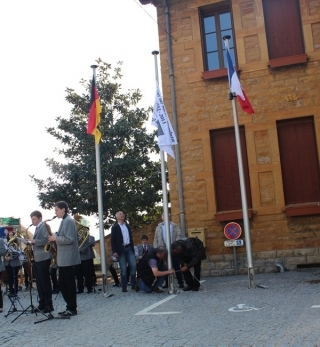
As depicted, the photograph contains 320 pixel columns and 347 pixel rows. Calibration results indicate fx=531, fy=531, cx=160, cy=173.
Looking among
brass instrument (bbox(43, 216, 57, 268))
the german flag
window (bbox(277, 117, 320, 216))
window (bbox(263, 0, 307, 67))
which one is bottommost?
brass instrument (bbox(43, 216, 57, 268))

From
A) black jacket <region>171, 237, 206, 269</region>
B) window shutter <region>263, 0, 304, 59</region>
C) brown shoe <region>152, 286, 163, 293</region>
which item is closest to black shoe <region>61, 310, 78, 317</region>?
brown shoe <region>152, 286, 163, 293</region>

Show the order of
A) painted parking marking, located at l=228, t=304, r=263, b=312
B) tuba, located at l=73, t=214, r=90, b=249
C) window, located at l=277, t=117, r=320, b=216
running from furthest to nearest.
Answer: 1. window, located at l=277, t=117, r=320, b=216
2. tuba, located at l=73, t=214, r=90, b=249
3. painted parking marking, located at l=228, t=304, r=263, b=312

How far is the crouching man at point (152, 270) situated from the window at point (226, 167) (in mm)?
3993

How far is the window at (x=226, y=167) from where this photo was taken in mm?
15133

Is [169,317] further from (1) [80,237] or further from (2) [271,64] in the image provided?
(2) [271,64]

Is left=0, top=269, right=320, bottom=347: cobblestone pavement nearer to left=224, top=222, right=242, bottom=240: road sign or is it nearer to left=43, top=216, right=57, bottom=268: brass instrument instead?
left=43, top=216, right=57, bottom=268: brass instrument

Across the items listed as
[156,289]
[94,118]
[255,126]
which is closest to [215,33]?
[255,126]

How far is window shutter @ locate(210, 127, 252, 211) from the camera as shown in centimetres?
1513

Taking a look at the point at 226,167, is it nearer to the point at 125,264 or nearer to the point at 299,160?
the point at 299,160

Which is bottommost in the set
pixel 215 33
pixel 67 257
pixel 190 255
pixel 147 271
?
pixel 147 271

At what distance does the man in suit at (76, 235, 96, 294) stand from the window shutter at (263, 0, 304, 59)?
7.44m

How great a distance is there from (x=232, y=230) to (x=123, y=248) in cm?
347

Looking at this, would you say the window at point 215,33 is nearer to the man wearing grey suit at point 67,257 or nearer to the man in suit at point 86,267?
the man in suit at point 86,267

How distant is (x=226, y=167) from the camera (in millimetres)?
15289
